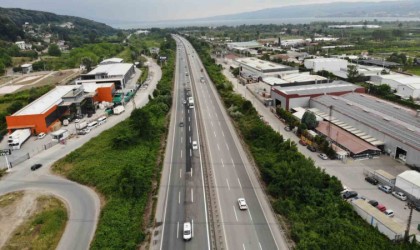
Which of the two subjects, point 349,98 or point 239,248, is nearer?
point 239,248

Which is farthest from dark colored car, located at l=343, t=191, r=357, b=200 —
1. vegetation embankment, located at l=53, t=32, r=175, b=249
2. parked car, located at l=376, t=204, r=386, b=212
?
vegetation embankment, located at l=53, t=32, r=175, b=249

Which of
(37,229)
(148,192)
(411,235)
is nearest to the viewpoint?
(411,235)

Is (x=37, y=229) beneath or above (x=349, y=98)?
beneath

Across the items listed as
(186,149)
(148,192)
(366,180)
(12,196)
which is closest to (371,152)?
(366,180)

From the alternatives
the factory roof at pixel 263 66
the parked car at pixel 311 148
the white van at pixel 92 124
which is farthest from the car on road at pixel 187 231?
the factory roof at pixel 263 66

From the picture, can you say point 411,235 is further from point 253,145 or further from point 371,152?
point 253,145

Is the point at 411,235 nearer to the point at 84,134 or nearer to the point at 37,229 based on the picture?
the point at 37,229

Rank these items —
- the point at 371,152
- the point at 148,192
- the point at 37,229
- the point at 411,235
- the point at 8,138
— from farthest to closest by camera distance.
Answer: the point at 8,138
the point at 371,152
the point at 148,192
the point at 37,229
the point at 411,235

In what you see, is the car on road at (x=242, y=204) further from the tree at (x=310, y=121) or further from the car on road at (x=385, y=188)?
the tree at (x=310, y=121)
